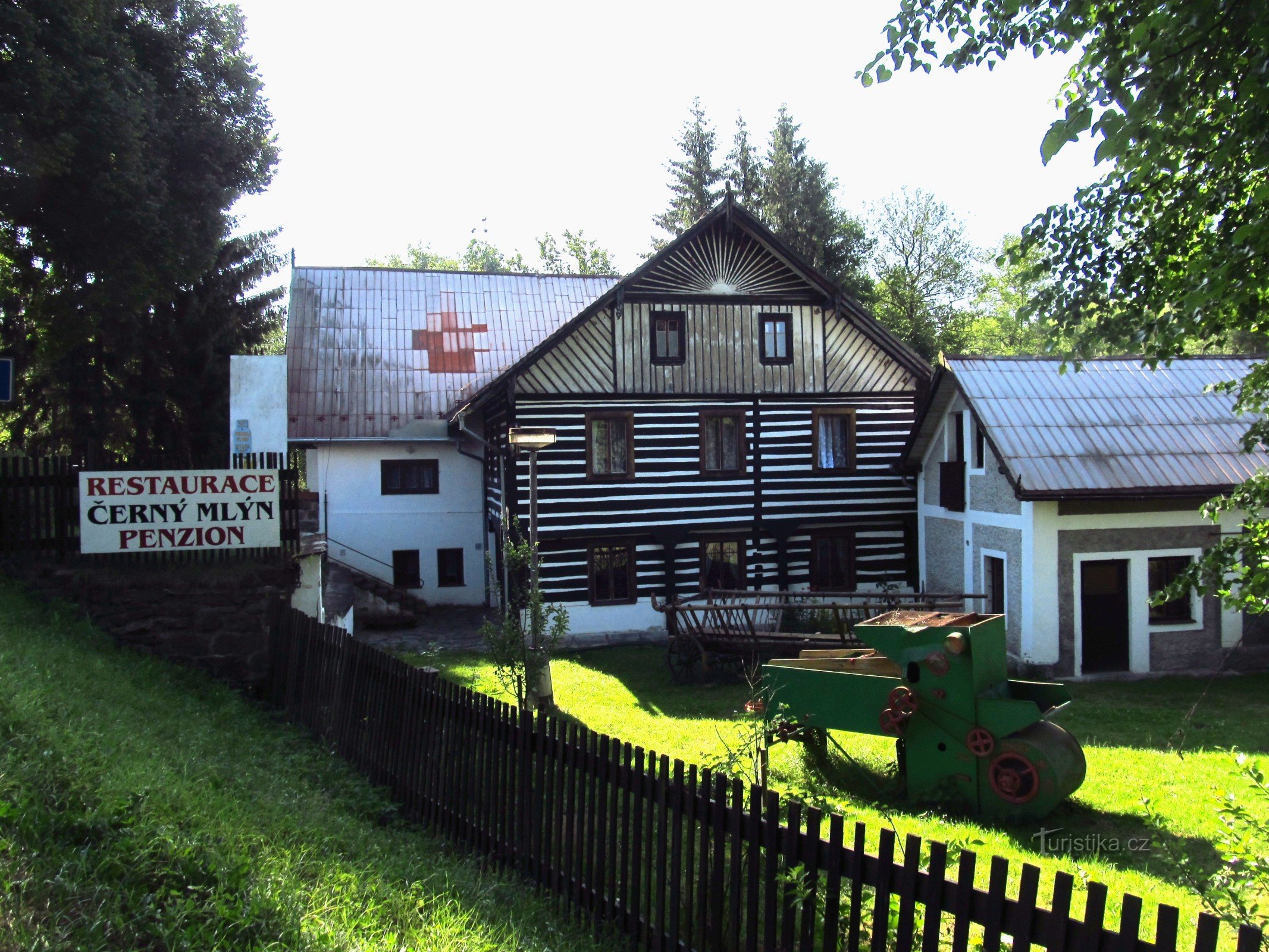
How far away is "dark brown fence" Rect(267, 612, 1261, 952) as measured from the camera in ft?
12.8

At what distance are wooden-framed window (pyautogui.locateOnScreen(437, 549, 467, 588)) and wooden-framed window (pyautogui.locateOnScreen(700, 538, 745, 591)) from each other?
24.8 feet

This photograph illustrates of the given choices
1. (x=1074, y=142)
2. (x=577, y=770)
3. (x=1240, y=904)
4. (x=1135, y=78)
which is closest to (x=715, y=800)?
(x=577, y=770)

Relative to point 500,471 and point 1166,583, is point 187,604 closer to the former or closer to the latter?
point 500,471

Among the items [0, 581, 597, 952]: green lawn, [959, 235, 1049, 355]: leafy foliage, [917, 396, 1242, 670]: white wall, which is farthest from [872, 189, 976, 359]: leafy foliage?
[0, 581, 597, 952]: green lawn

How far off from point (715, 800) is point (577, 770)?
1.26 metres

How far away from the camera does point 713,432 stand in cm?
2117

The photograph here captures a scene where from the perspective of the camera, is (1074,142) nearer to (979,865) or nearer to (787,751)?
(979,865)

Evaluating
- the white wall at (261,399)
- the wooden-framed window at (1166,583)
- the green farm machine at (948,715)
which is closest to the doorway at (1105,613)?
the wooden-framed window at (1166,583)

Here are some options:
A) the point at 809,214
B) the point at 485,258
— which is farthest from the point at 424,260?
the point at 809,214

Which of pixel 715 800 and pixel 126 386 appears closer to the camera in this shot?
pixel 715 800

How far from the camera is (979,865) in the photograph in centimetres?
721

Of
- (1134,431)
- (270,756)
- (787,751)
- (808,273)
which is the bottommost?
(787,751)

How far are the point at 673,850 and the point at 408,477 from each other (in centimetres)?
2100

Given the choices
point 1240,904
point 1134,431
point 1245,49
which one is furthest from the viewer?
point 1134,431
